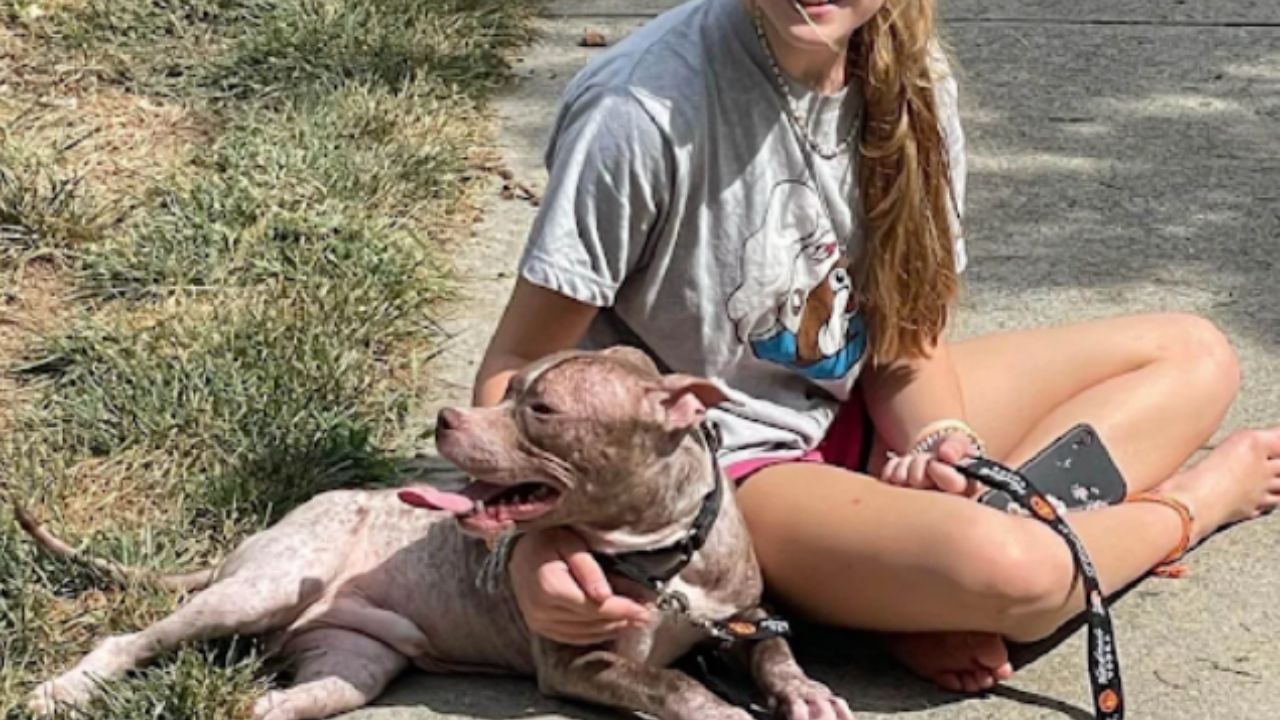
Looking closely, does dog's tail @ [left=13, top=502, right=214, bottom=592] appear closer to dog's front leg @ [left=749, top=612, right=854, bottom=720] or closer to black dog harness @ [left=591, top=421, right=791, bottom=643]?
black dog harness @ [left=591, top=421, right=791, bottom=643]

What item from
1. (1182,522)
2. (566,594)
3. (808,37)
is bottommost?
(1182,522)

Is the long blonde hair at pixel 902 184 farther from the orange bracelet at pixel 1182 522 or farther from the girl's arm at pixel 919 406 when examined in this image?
the orange bracelet at pixel 1182 522

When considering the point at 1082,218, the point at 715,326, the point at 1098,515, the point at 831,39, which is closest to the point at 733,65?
the point at 831,39

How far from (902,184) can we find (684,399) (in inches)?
26.4

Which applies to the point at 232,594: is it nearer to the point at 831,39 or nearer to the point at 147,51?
the point at 831,39

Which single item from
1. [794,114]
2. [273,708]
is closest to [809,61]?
[794,114]

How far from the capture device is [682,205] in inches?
137

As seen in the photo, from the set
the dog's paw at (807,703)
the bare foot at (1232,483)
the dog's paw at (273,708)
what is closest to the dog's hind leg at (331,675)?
the dog's paw at (273,708)

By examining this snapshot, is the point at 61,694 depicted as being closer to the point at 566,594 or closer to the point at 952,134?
the point at 566,594

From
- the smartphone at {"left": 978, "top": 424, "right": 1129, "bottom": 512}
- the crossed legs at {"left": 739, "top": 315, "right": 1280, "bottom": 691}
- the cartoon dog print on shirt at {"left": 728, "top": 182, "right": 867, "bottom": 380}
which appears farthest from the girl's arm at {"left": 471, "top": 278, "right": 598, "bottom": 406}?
the smartphone at {"left": 978, "top": 424, "right": 1129, "bottom": 512}

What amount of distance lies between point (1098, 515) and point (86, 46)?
3433 mm

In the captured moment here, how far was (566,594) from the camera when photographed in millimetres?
3232

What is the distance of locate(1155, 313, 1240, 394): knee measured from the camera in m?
4.16

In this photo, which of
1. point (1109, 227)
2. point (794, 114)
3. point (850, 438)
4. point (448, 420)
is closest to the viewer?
point (448, 420)
